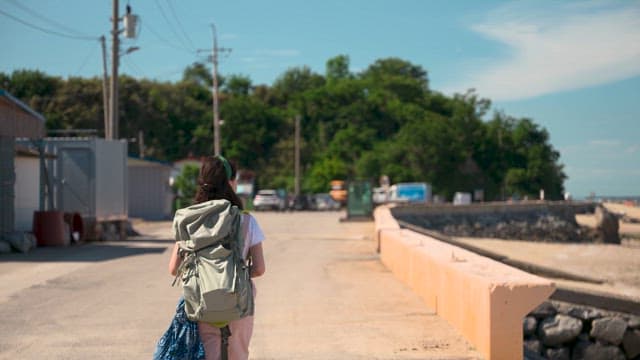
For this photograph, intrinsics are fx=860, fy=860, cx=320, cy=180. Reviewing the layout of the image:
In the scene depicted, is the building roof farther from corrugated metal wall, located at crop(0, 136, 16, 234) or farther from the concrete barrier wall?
the concrete barrier wall

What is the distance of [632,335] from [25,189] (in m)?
17.8

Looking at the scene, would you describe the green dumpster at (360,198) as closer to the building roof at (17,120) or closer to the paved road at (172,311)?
the building roof at (17,120)

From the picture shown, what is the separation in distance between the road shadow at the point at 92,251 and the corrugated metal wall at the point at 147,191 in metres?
18.7

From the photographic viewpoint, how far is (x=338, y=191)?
255ft

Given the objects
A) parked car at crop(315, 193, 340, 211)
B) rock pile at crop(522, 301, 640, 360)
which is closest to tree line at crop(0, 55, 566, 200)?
parked car at crop(315, 193, 340, 211)

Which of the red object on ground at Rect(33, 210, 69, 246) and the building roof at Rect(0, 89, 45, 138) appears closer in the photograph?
the building roof at Rect(0, 89, 45, 138)

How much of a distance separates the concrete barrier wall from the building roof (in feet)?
40.1

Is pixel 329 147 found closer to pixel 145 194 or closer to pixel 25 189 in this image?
pixel 145 194

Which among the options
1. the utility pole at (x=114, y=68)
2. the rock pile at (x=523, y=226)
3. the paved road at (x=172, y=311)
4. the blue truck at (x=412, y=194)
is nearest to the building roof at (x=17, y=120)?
the paved road at (x=172, y=311)

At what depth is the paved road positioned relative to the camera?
8.77 metres

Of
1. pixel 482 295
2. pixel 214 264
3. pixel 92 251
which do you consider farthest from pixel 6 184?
pixel 214 264

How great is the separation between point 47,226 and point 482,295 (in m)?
16.8

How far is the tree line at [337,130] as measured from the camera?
3204 inches

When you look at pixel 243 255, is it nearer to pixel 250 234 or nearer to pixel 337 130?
pixel 250 234
